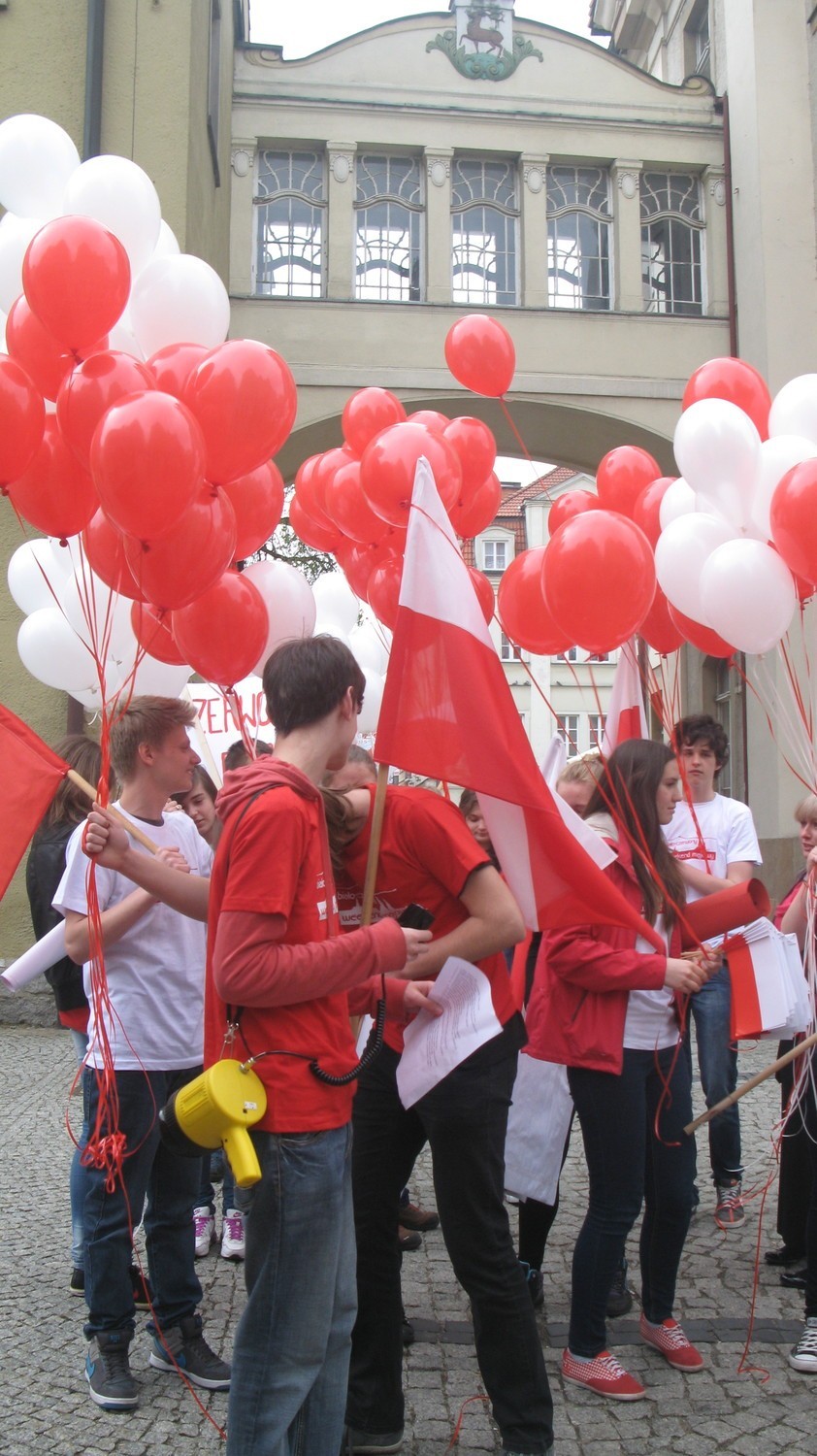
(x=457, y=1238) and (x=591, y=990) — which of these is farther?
(x=591, y=990)

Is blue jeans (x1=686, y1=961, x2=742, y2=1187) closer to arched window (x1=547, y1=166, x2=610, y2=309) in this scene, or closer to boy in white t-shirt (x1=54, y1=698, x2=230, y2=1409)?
boy in white t-shirt (x1=54, y1=698, x2=230, y2=1409)

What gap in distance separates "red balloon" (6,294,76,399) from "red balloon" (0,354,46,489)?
140 millimetres

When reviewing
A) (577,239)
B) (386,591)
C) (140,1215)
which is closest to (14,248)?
(386,591)

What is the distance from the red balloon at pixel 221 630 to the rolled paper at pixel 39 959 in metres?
1.02

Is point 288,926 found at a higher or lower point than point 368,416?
lower

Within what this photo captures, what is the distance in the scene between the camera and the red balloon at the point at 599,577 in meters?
4.10

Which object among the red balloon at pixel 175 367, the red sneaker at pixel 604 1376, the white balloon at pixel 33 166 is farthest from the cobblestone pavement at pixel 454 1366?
the white balloon at pixel 33 166

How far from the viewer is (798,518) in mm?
3963

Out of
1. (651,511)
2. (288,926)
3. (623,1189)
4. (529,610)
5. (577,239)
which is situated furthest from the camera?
(577,239)

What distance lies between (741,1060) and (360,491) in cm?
492

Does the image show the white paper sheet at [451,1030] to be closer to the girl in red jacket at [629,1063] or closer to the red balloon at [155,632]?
the girl in red jacket at [629,1063]

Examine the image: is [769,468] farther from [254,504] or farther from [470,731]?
[470,731]

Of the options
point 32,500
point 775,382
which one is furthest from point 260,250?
point 32,500

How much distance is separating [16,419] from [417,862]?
184cm
